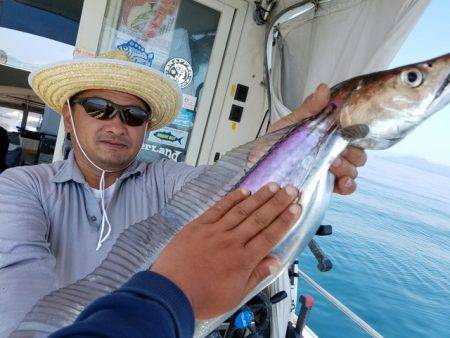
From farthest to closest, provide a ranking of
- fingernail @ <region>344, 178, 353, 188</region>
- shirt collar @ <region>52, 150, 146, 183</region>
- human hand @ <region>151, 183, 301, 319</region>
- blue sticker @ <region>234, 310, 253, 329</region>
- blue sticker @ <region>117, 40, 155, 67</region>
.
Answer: blue sticker @ <region>117, 40, 155, 67</region>
blue sticker @ <region>234, 310, 253, 329</region>
shirt collar @ <region>52, 150, 146, 183</region>
fingernail @ <region>344, 178, 353, 188</region>
human hand @ <region>151, 183, 301, 319</region>

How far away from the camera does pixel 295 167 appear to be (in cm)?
89

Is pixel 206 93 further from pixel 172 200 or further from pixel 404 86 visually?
pixel 404 86

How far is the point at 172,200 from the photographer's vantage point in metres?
1.00

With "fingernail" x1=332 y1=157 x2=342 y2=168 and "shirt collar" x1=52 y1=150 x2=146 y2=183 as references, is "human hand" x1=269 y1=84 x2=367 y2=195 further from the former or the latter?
"shirt collar" x1=52 y1=150 x2=146 y2=183

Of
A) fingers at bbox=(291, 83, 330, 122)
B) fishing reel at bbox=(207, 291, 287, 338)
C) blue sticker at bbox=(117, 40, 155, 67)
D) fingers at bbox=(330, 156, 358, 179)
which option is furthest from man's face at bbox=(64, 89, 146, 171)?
blue sticker at bbox=(117, 40, 155, 67)

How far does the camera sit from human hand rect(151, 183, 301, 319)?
1.89 ft

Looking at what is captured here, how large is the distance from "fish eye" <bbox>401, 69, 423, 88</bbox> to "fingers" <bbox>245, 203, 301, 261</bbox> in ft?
1.23

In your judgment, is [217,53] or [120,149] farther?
[217,53]

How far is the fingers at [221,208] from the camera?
661 millimetres

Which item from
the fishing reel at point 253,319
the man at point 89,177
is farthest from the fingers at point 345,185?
the fishing reel at point 253,319

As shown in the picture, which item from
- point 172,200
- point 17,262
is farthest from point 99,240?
point 172,200

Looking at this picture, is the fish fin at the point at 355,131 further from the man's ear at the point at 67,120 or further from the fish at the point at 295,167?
the man's ear at the point at 67,120

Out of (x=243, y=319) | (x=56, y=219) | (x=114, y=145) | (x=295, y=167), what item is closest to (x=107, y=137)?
(x=114, y=145)

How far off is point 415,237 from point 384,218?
68.2 inches
